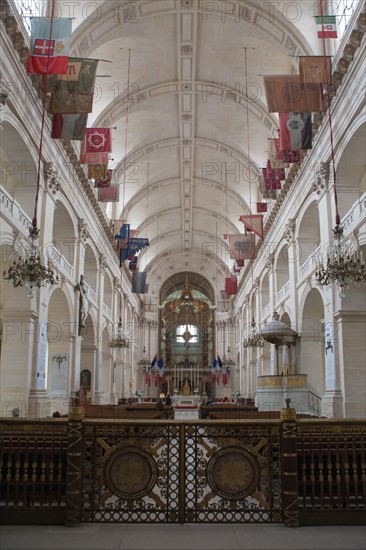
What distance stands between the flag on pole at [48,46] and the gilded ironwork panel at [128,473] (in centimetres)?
926

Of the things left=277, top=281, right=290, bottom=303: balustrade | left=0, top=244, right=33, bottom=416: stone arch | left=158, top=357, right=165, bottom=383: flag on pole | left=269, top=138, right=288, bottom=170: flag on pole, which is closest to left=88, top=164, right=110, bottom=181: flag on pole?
left=0, top=244, right=33, bottom=416: stone arch

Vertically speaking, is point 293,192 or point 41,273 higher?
point 293,192

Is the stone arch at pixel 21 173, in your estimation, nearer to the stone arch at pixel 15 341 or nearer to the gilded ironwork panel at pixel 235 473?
the stone arch at pixel 15 341

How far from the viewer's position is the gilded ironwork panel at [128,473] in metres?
5.69

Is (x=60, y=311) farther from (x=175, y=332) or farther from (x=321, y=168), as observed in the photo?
(x=175, y=332)

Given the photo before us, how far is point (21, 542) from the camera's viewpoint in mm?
5008

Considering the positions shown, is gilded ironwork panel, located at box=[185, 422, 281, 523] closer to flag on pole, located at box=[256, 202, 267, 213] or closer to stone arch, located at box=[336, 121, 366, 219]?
stone arch, located at box=[336, 121, 366, 219]

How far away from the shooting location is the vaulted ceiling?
56.0ft

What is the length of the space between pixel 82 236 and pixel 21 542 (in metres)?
17.3

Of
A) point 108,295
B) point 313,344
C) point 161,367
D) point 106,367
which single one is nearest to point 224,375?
point 161,367

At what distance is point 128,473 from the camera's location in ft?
19.0

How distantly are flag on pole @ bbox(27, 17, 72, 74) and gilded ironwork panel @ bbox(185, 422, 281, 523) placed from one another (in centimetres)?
960

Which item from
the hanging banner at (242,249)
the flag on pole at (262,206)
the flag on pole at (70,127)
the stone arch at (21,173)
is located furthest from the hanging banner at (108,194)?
the flag on pole at (70,127)

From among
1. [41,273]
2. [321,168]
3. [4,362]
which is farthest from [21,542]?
[321,168]
